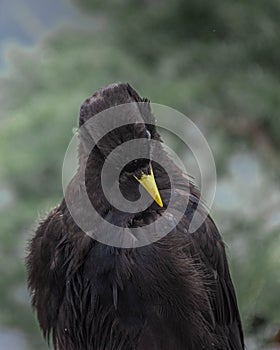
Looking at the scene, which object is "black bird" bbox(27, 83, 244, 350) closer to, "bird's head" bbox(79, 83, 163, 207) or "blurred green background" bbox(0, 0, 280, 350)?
"bird's head" bbox(79, 83, 163, 207)

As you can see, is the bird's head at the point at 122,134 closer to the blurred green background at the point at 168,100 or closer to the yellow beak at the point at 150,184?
the yellow beak at the point at 150,184

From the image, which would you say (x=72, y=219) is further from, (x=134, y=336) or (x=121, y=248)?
(x=134, y=336)

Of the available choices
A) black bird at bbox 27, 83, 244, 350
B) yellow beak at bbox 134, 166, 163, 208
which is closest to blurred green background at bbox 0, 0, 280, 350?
black bird at bbox 27, 83, 244, 350

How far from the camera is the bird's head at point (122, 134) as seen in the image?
123 cm

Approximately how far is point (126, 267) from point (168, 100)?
26.2 inches

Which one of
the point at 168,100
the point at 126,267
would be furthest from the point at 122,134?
the point at 168,100

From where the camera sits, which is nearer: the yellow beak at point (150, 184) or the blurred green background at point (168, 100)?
the yellow beak at point (150, 184)

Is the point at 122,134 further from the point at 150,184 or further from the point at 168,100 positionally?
the point at 168,100

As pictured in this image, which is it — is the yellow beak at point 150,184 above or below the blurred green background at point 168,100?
below

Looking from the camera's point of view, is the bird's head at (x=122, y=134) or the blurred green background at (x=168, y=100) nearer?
the bird's head at (x=122, y=134)

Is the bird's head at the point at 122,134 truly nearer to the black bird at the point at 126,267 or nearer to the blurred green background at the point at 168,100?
the black bird at the point at 126,267

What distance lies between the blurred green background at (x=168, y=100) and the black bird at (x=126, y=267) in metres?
0.31

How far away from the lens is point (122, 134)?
1234 mm

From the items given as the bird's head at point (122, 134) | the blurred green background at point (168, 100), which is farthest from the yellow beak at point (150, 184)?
the blurred green background at point (168, 100)
